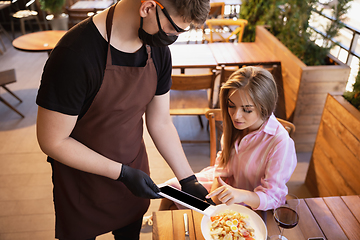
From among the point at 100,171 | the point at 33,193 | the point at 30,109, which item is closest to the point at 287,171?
the point at 100,171

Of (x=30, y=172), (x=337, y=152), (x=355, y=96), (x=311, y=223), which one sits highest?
(x=355, y=96)

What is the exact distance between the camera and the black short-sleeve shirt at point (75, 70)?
0.93m

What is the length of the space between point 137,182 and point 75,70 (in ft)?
1.68

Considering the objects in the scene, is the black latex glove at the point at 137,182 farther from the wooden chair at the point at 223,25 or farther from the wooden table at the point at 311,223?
the wooden chair at the point at 223,25

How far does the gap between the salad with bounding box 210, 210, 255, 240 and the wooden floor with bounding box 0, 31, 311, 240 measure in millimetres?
1171

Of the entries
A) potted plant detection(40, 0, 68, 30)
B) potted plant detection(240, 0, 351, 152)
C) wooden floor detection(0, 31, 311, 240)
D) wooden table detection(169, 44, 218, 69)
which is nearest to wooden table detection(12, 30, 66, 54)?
wooden floor detection(0, 31, 311, 240)

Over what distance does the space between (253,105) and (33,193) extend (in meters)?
2.14

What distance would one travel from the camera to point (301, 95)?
2.84m

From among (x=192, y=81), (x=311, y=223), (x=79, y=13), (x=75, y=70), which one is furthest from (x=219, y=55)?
(x=79, y=13)

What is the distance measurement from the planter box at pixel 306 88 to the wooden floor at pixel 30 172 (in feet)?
0.99

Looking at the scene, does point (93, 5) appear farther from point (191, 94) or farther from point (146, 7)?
point (146, 7)

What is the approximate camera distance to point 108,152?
1.24 m

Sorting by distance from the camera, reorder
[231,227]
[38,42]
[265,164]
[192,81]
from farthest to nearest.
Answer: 1. [38,42]
2. [192,81]
3. [265,164]
4. [231,227]

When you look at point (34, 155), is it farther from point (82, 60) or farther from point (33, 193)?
point (82, 60)
